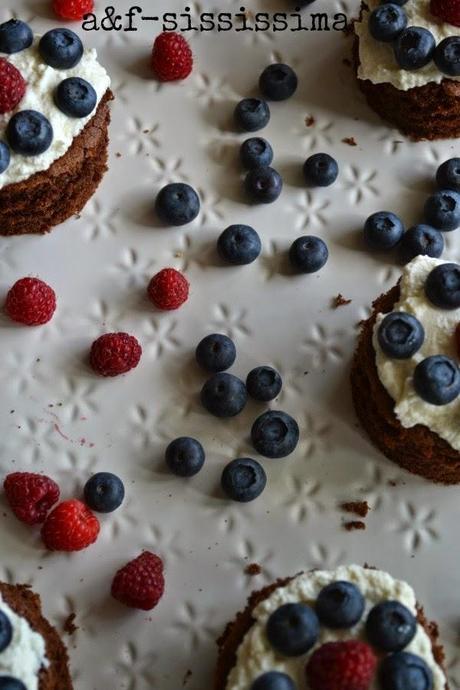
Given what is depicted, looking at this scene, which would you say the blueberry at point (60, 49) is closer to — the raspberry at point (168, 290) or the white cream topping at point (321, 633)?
the raspberry at point (168, 290)

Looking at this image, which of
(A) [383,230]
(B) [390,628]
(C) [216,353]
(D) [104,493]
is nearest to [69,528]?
(D) [104,493]

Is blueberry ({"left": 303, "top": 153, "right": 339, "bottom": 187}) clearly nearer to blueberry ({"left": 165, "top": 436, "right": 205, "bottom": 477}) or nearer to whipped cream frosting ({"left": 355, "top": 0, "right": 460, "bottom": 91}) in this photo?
whipped cream frosting ({"left": 355, "top": 0, "right": 460, "bottom": 91})

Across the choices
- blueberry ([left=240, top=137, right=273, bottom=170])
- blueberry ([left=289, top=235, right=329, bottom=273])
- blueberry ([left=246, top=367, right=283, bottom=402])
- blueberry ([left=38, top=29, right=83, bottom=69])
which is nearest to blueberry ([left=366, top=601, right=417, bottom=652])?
Result: blueberry ([left=246, top=367, right=283, bottom=402])

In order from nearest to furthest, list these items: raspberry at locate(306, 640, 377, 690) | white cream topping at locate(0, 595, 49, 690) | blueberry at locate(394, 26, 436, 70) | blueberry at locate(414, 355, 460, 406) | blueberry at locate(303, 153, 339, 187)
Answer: raspberry at locate(306, 640, 377, 690) → white cream topping at locate(0, 595, 49, 690) → blueberry at locate(414, 355, 460, 406) → blueberry at locate(394, 26, 436, 70) → blueberry at locate(303, 153, 339, 187)

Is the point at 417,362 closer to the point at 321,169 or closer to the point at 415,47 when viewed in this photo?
the point at 321,169

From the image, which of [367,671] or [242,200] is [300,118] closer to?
[242,200]

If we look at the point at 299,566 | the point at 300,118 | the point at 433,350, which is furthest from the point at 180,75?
the point at 299,566
